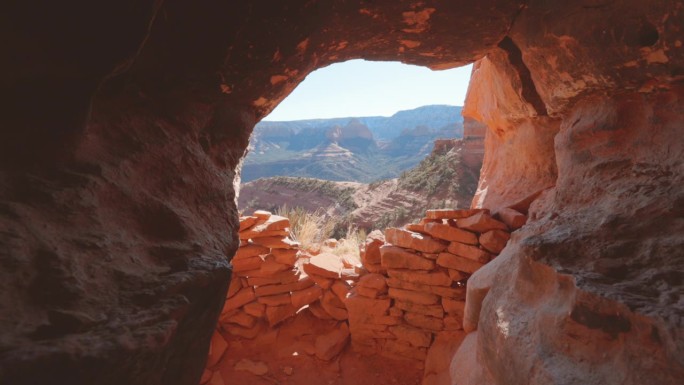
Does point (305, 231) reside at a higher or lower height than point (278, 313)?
higher

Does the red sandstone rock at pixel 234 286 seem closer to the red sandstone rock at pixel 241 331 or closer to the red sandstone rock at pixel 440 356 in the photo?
the red sandstone rock at pixel 241 331

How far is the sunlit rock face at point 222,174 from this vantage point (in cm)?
85

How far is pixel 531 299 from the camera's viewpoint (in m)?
1.35

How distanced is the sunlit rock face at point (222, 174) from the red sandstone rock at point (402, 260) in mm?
1130

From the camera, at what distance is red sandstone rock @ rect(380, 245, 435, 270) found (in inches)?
124

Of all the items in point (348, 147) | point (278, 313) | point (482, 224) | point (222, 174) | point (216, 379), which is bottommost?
point (216, 379)

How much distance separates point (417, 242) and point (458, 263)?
378 mm

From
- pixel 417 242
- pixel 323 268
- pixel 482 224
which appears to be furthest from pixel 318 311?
pixel 482 224

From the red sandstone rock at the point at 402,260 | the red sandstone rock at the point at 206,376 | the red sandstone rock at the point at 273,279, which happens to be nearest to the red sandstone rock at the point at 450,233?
the red sandstone rock at the point at 402,260

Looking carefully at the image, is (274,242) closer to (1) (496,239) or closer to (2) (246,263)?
(2) (246,263)

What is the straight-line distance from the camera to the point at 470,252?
293cm

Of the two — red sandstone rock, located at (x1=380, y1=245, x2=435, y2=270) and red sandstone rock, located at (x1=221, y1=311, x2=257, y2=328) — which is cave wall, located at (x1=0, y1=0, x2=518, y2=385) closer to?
red sandstone rock, located at (x1=380, y1=245, x2=435, y2=270)

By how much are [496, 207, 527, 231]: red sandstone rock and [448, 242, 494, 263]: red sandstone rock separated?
287 millimetres

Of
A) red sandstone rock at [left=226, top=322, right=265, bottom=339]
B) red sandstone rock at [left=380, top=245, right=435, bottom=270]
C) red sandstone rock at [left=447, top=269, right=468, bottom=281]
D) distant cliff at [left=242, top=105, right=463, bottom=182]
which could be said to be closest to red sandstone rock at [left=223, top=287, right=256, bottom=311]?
red sandstone rock at [left=226, top=322, right=265, bottom=339]
